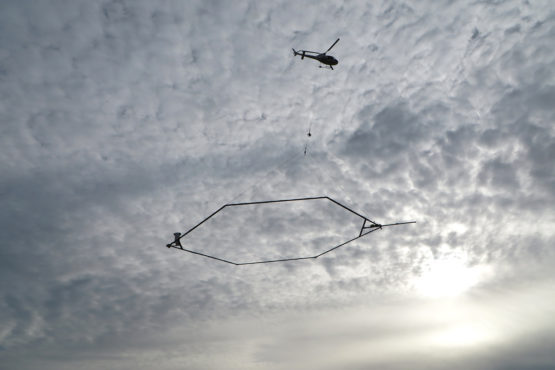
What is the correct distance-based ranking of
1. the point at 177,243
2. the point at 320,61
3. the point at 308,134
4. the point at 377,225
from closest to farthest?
the point at 177,243, the point at 377,225, the point at 308,134, the point at 320,61

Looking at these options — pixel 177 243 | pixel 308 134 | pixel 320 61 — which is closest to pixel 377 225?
pixel 308 134

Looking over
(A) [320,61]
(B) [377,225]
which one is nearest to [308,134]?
(B) [377,225]

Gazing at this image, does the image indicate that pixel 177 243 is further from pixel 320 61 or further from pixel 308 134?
pixel 320 61

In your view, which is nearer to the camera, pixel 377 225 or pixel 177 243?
pixel 177 243

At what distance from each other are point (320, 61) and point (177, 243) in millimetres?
34130

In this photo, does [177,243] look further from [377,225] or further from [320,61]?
[320,61]

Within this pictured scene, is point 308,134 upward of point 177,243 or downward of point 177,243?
upward

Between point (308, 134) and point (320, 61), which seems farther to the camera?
point (320, 61)

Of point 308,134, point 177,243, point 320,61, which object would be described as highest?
point 320,61

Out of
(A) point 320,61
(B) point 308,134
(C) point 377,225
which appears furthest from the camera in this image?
(A) point 320,61

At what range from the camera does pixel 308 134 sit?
34.7 meters

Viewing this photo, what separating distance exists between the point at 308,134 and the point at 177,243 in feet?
61.7

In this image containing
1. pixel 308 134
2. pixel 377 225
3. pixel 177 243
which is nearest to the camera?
pixel 177 243

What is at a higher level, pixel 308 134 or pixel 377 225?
pixel 308 134
